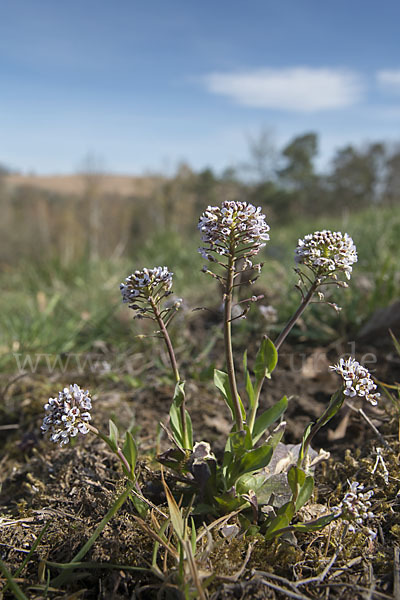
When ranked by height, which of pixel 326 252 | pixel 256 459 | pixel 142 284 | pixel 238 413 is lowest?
pixel 256 459

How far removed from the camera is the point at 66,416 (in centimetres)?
129

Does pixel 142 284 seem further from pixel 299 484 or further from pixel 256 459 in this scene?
pixel 299 484

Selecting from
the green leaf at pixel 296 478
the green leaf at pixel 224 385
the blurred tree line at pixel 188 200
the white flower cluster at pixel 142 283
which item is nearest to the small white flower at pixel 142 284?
the white flower cluster at pixel 142 283

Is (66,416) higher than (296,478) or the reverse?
higher

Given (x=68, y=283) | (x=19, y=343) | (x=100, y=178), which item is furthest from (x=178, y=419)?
(x=100, y=178)

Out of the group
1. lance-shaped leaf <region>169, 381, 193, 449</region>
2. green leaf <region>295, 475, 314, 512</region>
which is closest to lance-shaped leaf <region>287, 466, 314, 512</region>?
green leaf <region>295, 475, 314, 512</region>

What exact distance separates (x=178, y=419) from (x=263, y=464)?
33cm

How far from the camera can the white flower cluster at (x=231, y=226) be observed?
132 cm

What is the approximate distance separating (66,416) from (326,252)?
92 cm

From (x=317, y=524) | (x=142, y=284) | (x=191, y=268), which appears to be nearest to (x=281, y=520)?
(x=317, y=524)

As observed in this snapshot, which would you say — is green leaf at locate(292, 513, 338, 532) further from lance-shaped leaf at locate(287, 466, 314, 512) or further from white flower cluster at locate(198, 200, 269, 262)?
white flower cluster at locate(198, 200, 269, 262)

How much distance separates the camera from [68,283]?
296 inches

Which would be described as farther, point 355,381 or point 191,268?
point 191,268

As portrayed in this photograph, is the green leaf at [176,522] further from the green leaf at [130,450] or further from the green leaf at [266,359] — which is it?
the green leaf at [266,359]
